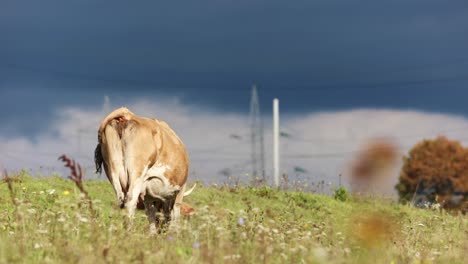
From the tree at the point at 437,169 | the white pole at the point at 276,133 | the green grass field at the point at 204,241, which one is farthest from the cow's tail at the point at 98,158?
the tree at the point at 437,169

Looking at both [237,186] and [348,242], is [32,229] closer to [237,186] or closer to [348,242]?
[348,242]

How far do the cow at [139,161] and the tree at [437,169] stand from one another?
40.2 meters

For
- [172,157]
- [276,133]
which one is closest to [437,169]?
[276,133]

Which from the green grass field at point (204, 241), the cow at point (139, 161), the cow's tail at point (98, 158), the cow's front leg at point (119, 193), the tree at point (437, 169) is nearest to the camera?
the green grass field at point (204, 241)

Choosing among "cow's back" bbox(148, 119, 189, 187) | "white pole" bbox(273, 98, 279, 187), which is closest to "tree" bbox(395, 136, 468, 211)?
"white pole" bbox(273, 98, 279, 187)

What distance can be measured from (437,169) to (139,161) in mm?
43418

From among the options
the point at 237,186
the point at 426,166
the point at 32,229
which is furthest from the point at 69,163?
the point at 426,166

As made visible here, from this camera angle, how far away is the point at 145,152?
11477 millimetres

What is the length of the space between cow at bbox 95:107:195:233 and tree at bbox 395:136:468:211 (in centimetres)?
4015

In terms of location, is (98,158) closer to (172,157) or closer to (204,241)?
(172,157)

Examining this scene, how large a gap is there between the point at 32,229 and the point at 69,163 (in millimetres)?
3462

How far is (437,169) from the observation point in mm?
50906

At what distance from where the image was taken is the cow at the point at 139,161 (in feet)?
36.7

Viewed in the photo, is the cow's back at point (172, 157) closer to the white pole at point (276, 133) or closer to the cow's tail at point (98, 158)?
the cow's tail at point (98, 158)
